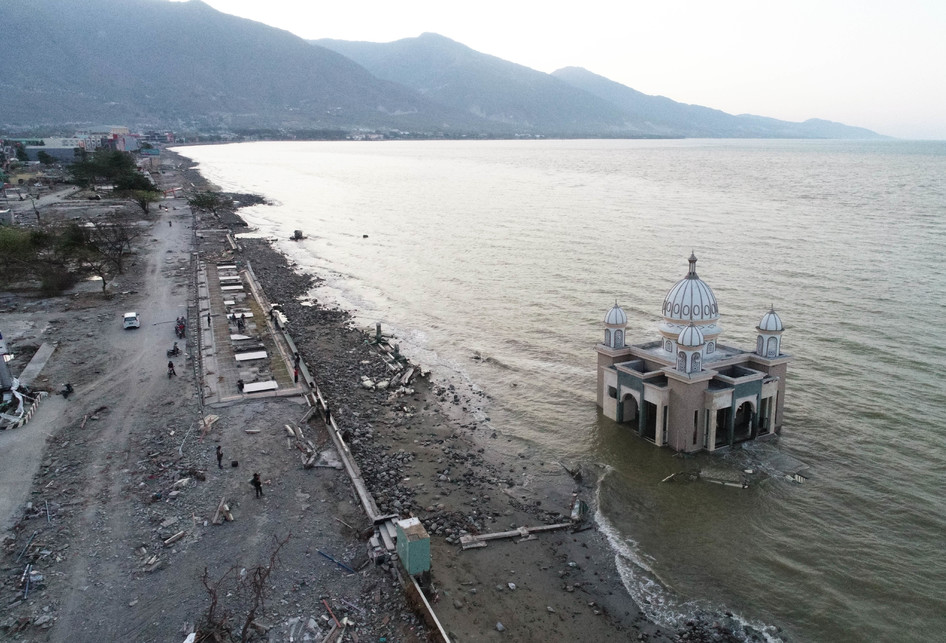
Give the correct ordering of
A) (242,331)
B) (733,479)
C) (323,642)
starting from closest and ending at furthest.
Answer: (323,642) < (733,479) < (242,331)

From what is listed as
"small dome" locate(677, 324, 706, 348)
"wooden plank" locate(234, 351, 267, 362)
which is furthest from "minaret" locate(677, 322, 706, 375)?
"wooden plank" locate(234, 351, 267, 362)

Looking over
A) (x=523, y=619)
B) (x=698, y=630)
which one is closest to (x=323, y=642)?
(x=523, y=619)

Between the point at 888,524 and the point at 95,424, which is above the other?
the point at 95,424

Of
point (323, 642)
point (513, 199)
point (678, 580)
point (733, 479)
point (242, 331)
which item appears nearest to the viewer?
point (323, 642)

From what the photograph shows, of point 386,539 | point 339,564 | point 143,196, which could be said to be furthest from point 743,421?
point 143,196

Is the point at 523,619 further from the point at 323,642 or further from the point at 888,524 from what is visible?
the point at 888,524

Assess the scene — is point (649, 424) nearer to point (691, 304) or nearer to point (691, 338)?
point (691, 338)

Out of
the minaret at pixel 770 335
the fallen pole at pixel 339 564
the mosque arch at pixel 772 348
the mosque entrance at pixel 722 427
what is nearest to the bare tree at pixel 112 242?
the fallen pole at pixel 339 564
